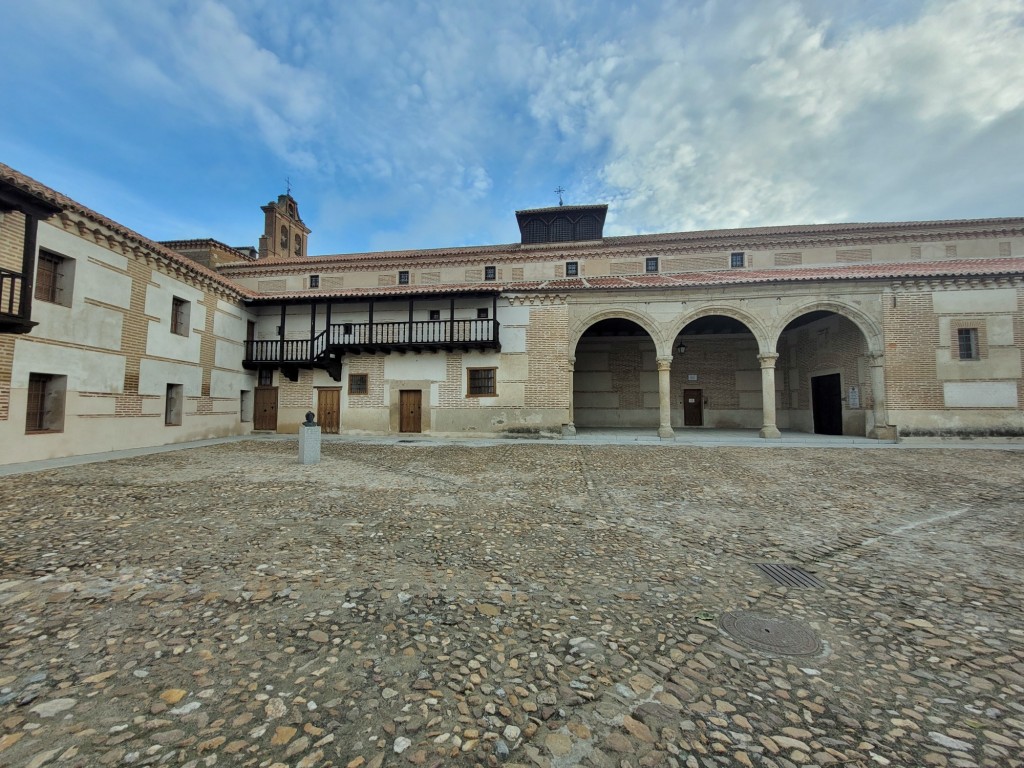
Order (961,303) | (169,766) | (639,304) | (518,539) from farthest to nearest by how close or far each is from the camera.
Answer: (639,304), (961,303), (518,539), (169,766)

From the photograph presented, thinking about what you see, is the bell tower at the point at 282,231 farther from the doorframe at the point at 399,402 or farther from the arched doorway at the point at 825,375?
the arched doorway at the point at 825,375

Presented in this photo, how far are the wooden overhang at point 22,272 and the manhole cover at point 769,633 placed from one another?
14.8 metres

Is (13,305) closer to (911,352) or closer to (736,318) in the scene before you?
(736,318)

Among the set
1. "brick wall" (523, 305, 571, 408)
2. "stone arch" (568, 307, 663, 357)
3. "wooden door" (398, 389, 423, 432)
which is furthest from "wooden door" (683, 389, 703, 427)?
"wooden door" (398, 389, 423, 432)

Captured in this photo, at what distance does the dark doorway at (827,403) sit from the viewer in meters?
18.4

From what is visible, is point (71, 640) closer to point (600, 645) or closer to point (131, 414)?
point (600, 645)

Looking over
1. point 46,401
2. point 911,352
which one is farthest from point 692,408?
point 46,401

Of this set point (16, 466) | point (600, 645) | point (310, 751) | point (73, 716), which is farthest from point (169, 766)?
point (16, 466)

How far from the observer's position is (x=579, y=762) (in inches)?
73.1

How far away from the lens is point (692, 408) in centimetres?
2258

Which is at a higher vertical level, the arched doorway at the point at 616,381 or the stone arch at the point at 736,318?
the stone arch at the point at 736,318

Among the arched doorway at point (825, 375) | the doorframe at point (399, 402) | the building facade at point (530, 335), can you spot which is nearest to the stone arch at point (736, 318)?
the building facade at point (530, 335)

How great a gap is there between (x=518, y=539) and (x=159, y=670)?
324cm

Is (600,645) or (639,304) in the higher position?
(639,304)
